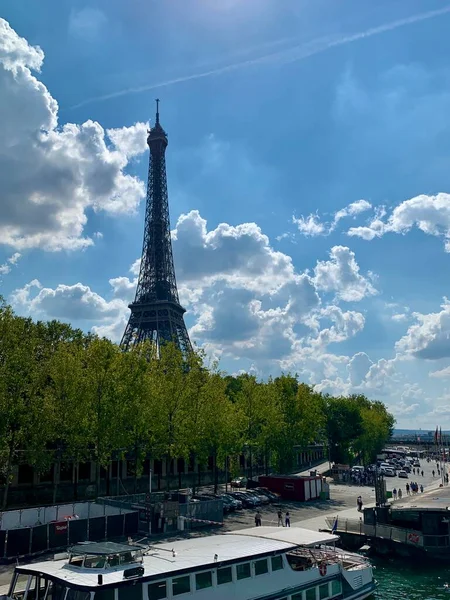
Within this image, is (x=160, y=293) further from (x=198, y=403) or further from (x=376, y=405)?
(x=198, y=403)

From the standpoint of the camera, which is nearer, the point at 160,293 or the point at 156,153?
the point at 160,293

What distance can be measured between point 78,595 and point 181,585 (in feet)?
15.8

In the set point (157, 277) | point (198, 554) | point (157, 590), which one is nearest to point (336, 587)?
point (198, 554)

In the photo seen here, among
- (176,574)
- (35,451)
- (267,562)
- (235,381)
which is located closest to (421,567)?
(267,562)

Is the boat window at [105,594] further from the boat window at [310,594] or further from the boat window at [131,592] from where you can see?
the boat window at [310,594]

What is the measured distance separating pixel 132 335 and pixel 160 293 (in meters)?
18.9

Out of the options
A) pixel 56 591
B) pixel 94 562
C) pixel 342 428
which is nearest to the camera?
pixel 56 591

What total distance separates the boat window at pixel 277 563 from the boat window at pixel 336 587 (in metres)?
4.77

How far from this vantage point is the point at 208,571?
81.4 feet

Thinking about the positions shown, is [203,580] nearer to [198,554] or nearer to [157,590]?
[198,554]

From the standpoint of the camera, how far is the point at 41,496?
2557 inches

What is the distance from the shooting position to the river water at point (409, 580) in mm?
35406

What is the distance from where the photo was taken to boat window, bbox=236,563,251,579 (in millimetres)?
26016

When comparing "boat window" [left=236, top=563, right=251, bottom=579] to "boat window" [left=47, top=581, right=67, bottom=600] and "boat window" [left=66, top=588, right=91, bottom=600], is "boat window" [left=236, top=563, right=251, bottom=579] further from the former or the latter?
"boat window" [left=47, top=581, right=67, bottom=600]
